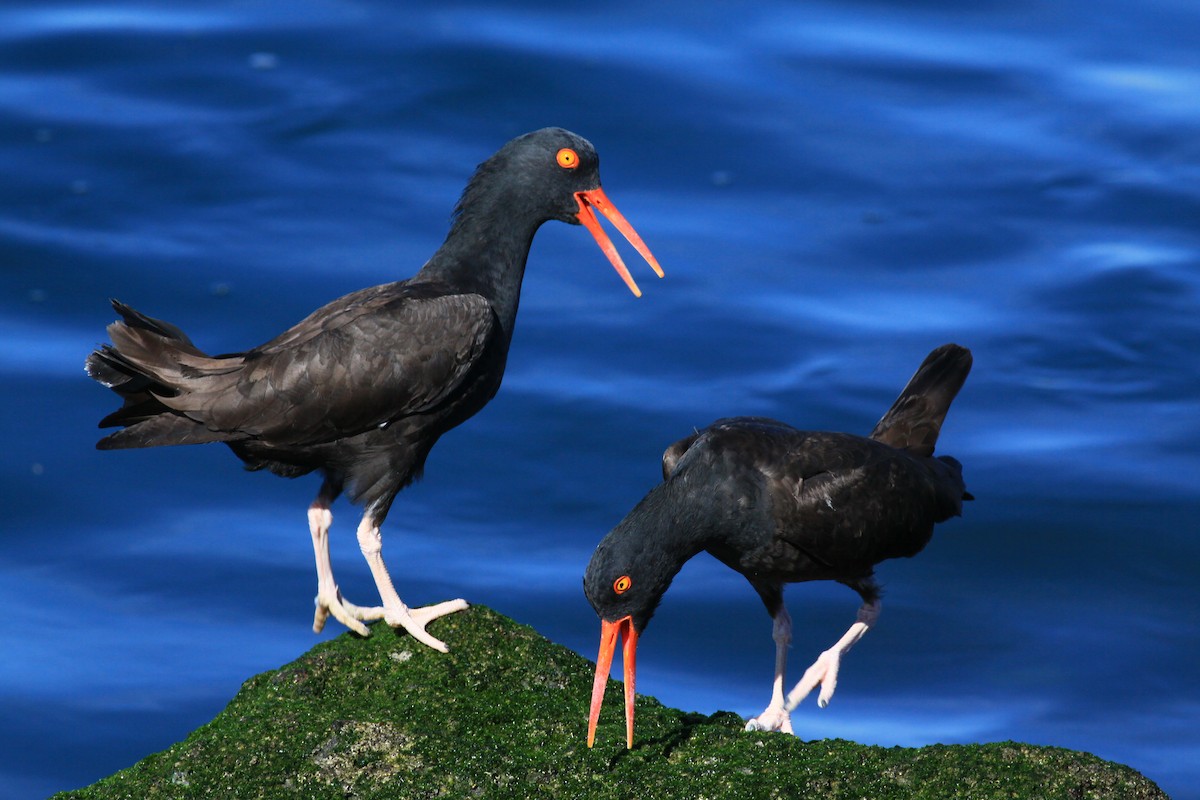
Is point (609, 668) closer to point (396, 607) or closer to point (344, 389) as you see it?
point (396, 607)

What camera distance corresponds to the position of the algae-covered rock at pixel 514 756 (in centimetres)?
578

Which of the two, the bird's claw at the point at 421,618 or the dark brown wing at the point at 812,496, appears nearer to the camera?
the bird's claw at the point at 421,618

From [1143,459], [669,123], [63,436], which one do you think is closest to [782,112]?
[669,123]

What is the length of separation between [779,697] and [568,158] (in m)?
2.80

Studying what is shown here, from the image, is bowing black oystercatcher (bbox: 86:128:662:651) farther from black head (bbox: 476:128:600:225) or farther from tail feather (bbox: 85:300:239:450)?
black head (bbox: 476:128:600:225)

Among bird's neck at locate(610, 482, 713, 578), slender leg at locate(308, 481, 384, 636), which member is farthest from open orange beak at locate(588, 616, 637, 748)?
slender leg at locate(308, 481, 384, 636)

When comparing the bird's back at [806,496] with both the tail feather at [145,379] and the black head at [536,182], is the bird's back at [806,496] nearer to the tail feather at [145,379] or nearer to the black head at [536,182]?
the black head at [536,182]

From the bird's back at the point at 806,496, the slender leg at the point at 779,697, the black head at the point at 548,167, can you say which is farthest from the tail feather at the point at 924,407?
the black head at the point at 548,167

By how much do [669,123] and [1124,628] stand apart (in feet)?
21.8

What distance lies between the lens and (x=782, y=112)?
1620 cm

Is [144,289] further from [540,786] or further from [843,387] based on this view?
[540,786]

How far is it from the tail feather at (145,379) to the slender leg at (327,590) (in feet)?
2.10

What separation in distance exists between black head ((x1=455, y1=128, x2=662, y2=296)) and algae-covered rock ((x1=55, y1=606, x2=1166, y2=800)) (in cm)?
241

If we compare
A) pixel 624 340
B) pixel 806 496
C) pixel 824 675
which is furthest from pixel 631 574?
pixel 624 340
